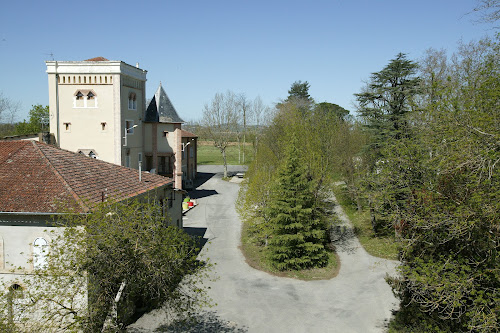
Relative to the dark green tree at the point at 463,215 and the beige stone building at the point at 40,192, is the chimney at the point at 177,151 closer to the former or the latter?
the beige stone building at the point at 40,192

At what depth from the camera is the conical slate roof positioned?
3906cm

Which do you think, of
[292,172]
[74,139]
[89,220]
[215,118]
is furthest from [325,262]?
[215,118]

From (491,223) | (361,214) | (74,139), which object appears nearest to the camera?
(491,223)

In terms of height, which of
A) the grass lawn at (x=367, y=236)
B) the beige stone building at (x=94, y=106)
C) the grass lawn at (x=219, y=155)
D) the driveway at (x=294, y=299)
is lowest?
the driveway at (x=294, y=299)

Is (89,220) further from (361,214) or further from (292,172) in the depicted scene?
(361,214)

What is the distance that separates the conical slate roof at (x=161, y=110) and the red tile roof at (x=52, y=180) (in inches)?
684

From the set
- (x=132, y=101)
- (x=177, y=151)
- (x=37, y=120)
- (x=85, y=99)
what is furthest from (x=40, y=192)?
(x=37, y=120)

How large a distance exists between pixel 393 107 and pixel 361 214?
1119cm

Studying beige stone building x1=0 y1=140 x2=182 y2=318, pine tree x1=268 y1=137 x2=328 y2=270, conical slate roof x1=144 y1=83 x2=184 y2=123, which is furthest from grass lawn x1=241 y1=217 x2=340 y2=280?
conical slate roof x1=144 y1=83 x2=184 y2=123

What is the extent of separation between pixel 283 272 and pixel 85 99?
2090cm

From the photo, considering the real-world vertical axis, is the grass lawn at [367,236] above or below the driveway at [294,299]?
above

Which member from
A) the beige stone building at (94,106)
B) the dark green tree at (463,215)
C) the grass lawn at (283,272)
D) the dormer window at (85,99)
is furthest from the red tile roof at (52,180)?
the dormer window at (85,99)

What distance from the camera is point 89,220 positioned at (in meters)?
10.9

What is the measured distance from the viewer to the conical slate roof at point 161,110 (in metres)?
39.1
